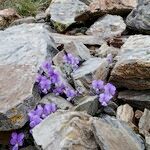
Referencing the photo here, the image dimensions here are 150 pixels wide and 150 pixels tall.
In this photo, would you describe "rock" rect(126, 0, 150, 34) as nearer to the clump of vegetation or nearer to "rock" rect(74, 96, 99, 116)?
"rock" rect(74, 96, 99, 116)

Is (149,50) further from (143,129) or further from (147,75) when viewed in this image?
(143,129)

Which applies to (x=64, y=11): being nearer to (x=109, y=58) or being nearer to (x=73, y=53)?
(x=73, y=53)

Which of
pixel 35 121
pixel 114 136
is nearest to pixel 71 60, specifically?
pixel 35 121

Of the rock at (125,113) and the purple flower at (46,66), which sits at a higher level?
the purple flower at (46,66)

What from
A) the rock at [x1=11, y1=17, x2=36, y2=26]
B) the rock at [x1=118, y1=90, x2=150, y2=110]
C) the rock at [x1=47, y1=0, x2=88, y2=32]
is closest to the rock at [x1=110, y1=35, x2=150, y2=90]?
the rock at [x1=118, y1=90, x2=150, y2=110]

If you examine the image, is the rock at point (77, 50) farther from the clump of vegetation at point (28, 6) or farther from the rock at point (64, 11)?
the clump of vegetation at point (28, 6)

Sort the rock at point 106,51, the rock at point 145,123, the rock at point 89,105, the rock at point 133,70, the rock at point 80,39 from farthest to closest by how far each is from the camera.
Answer: 1. the rock at point 80,39
2. the rock at point 106,51
3. the rock at point 133,70
4. the rock at point 89,105
5. the rock at point 145,123

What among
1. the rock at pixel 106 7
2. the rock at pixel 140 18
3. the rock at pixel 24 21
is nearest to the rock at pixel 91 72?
the rock at pixel 140 18
